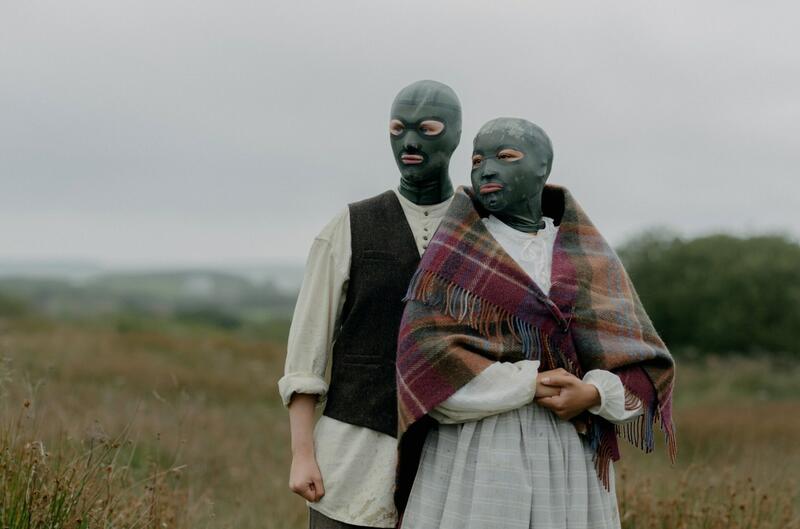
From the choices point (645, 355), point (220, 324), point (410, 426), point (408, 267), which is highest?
point (408, 267)

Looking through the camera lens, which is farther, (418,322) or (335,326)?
(335,326)

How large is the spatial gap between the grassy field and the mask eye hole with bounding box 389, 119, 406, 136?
1.59 m

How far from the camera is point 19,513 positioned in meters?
3.51

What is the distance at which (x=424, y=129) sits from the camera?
3.18 m

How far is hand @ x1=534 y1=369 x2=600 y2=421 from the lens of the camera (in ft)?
9.27

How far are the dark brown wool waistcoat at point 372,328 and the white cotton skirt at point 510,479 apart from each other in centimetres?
26

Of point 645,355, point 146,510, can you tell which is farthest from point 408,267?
point 146,510

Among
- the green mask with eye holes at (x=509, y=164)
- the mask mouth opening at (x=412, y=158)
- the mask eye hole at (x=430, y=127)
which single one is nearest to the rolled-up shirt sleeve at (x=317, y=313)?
the mask mouth opening at (x=412, y=158)

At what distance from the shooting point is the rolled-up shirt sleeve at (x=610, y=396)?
2.87 metres

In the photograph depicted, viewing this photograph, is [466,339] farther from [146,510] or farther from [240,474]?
[240,474]

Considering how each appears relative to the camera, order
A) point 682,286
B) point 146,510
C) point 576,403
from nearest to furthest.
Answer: point 576,403
point 146,510
point 682,286

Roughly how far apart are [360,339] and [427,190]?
1.76ft

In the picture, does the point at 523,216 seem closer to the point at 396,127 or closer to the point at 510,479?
the point at 396,127

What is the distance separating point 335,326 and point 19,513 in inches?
51.4
